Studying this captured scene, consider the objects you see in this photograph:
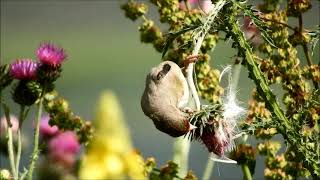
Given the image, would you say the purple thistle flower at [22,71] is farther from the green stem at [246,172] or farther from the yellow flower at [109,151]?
the yellow flower at [109,151]

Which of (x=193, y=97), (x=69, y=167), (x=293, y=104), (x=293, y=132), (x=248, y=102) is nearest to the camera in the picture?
(x=69, y=167)

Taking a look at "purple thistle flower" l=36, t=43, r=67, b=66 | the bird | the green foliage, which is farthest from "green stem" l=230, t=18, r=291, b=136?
"purple thistle flower" l=36, t=43, r=67, b=66

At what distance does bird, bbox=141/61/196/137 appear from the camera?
1229 millimetres

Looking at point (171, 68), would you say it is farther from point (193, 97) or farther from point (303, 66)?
point (303, 66)

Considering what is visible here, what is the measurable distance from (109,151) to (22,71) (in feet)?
4.98

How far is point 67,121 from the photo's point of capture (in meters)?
1.98

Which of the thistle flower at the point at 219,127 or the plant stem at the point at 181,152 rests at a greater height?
the thistle flower at the point at 219,127

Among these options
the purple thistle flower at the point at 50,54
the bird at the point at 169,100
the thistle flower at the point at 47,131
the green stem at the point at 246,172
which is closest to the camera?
the bird at the point at 169,100

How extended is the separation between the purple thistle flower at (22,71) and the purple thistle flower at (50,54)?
0.04m

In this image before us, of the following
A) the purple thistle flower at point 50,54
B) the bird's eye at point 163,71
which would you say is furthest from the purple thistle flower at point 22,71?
the bird's eye at point 163,71

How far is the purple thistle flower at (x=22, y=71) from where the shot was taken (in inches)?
78.3

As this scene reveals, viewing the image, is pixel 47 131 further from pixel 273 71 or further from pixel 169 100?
pixel 169 100

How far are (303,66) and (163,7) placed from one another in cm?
37

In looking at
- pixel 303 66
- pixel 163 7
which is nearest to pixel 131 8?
pixel 163 7
